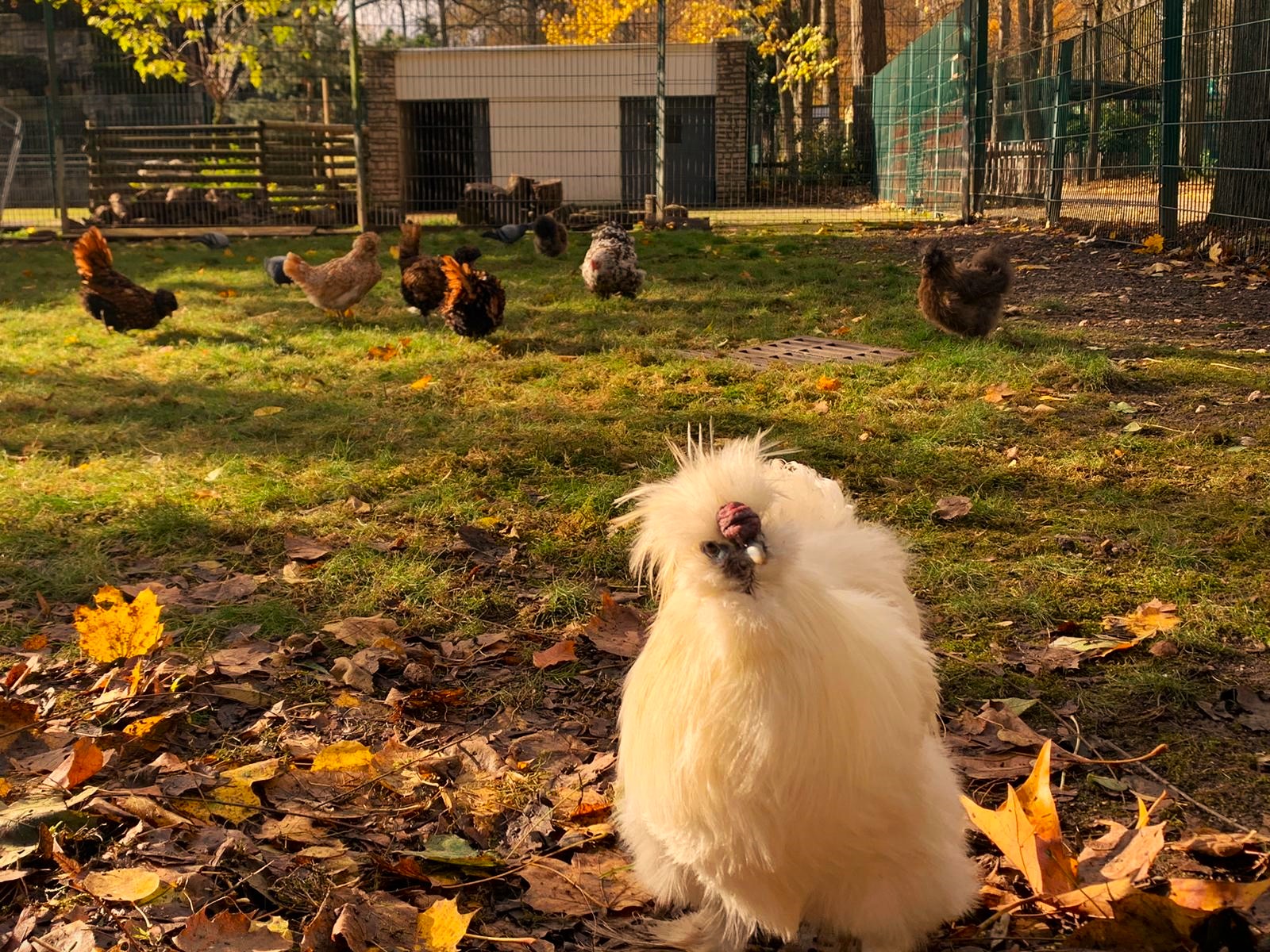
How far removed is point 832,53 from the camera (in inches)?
1083

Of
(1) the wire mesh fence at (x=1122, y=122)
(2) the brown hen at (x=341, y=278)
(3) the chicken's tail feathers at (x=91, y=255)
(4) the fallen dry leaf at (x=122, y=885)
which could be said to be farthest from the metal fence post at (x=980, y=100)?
(4) the fallen dry leaf at (x=122, y=885)

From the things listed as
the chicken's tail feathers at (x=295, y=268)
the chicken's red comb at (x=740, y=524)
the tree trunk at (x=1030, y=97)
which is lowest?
the chicken's red comb at (x=740, y=524)

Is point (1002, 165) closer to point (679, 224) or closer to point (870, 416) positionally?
point (679, 224)

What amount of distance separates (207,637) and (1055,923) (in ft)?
8.22

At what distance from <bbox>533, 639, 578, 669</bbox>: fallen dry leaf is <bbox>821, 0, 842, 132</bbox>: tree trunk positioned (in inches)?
888

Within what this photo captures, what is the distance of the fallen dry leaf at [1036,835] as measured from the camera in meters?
2.14

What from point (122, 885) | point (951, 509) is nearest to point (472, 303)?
point (951, 509)

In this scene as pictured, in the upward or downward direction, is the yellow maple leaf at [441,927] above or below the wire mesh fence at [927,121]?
below

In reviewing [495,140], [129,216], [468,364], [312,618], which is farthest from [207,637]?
[495,140]

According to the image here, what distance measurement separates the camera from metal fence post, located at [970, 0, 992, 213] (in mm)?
15836

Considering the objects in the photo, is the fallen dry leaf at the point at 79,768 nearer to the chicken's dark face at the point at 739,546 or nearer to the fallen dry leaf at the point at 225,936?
the fallen dry leaf at the point at 225,936

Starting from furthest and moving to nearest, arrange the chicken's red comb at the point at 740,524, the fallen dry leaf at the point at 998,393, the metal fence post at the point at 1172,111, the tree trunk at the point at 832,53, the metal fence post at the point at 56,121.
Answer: the tree trunk at the point at 832,53
the metal fence post at the point at 56,121
the metal fence post at the point at 1172,111
the fallen dry leaf at the point at 998,393
the chicken's red comb at the point at 740,524

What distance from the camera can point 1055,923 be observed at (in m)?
2.14

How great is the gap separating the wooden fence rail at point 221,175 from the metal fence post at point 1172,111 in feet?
39.5
